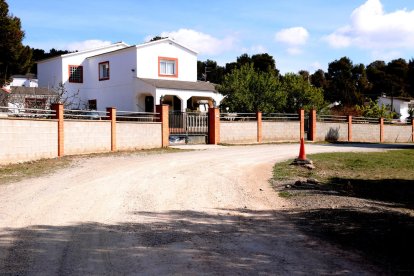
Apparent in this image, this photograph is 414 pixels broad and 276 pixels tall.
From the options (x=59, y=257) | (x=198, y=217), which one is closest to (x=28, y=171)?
(x=198, y=217)

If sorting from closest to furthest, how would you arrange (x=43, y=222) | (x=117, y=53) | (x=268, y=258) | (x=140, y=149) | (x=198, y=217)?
1. (x=268, y=258)
2. (x=43, y=222)
3. (x=198, y=217)
4. (x=140, y=149)
5. (x=117, y=53)

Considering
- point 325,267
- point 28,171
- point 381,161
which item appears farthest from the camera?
point 381,161

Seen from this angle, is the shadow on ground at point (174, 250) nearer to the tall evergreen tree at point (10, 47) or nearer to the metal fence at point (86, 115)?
the metal fence at point (86, 115)

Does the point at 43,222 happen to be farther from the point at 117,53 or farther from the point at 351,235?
the point at 117,53

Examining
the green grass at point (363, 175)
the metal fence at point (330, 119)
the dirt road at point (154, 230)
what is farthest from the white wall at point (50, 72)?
the dirt road at point (154, 230)

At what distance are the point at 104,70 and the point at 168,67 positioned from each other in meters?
5.84

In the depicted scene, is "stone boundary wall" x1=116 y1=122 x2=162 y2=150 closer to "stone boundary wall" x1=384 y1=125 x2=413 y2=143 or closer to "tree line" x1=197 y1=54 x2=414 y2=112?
"tree line" x1=197 y1=54 x2=414 y2=112

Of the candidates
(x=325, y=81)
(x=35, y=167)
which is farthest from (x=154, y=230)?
(x=325, y=81)

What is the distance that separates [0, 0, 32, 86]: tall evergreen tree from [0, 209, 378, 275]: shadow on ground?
29.1m

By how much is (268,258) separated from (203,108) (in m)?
32.3

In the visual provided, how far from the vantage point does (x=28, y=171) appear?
44.7ft

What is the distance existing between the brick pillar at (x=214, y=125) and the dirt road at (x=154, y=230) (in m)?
13.2

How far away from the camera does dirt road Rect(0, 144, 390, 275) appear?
5137mm

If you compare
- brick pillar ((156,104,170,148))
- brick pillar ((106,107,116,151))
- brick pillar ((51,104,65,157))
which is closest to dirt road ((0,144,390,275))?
brick pillar ((51,104,65,157))
